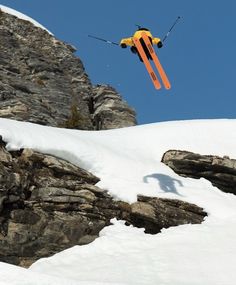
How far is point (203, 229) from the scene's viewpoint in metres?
16.4

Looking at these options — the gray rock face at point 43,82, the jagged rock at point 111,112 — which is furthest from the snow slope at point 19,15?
the jagged rock at point 111,112

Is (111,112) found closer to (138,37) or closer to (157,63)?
(157,63)

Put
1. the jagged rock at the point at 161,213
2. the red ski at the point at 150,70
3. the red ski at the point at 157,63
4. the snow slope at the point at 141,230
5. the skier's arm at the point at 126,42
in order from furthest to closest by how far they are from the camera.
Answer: the red ski at the point at 150,70, the skier's arm at the point at 126,42, the red ski at the point at 157,63, the jagged rock at the point at 161,213, the snow slope at the point at 141,230

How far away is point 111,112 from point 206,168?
17.8 metres

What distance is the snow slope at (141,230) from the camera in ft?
41.5

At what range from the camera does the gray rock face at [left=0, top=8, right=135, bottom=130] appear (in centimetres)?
3209

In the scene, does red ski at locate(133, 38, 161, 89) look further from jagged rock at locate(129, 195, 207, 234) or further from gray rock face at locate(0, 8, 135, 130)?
gray rock face at locate(0, 8, 135, 130)

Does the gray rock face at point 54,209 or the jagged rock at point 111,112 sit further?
the jagged rock at point 111,112

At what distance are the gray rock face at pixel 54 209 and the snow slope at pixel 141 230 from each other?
39cm

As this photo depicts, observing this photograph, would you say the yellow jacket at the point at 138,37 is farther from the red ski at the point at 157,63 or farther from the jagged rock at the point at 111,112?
the jagged rock at the point at 111,112

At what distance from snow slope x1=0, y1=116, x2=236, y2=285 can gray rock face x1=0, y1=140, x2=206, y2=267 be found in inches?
15.4

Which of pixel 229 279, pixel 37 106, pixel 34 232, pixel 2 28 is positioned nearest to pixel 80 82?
pixel 2 28

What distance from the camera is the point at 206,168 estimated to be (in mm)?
20922

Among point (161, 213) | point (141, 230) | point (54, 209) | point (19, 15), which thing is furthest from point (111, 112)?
point (54, 209)
